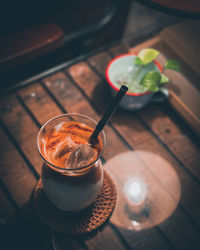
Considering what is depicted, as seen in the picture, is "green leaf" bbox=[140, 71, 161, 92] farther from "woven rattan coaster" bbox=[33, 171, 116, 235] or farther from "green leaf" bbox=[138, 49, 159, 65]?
"woven rattan coaster" bbox=[33, 171, 116, 235]

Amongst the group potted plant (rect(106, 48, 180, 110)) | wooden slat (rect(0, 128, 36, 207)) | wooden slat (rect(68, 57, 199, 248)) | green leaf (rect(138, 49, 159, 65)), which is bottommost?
wooden slat (rect(0, 128, 36, 207))

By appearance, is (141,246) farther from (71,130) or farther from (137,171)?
(71,130)

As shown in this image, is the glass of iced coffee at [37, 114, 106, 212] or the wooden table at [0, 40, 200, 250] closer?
the glass of iced coffee at [37, 114, 106, 212]

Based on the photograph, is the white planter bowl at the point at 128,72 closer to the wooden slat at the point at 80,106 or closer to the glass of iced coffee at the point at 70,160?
the wooden slat at the point at 80,106

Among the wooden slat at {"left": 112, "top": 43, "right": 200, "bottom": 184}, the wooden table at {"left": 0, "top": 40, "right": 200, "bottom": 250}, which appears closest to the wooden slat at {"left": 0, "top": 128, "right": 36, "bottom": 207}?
the wooden table at {"left": 0, "top": 40, "right": 200, "bottom": 250}

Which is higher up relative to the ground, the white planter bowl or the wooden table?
the white planter bowl

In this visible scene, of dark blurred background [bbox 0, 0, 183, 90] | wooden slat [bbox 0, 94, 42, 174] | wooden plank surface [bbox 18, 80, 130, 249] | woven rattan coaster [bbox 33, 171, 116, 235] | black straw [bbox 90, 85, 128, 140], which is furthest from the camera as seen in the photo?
dark blurred background [bbox 0, 0, 183, 90]

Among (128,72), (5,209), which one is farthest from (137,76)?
(5,209)
